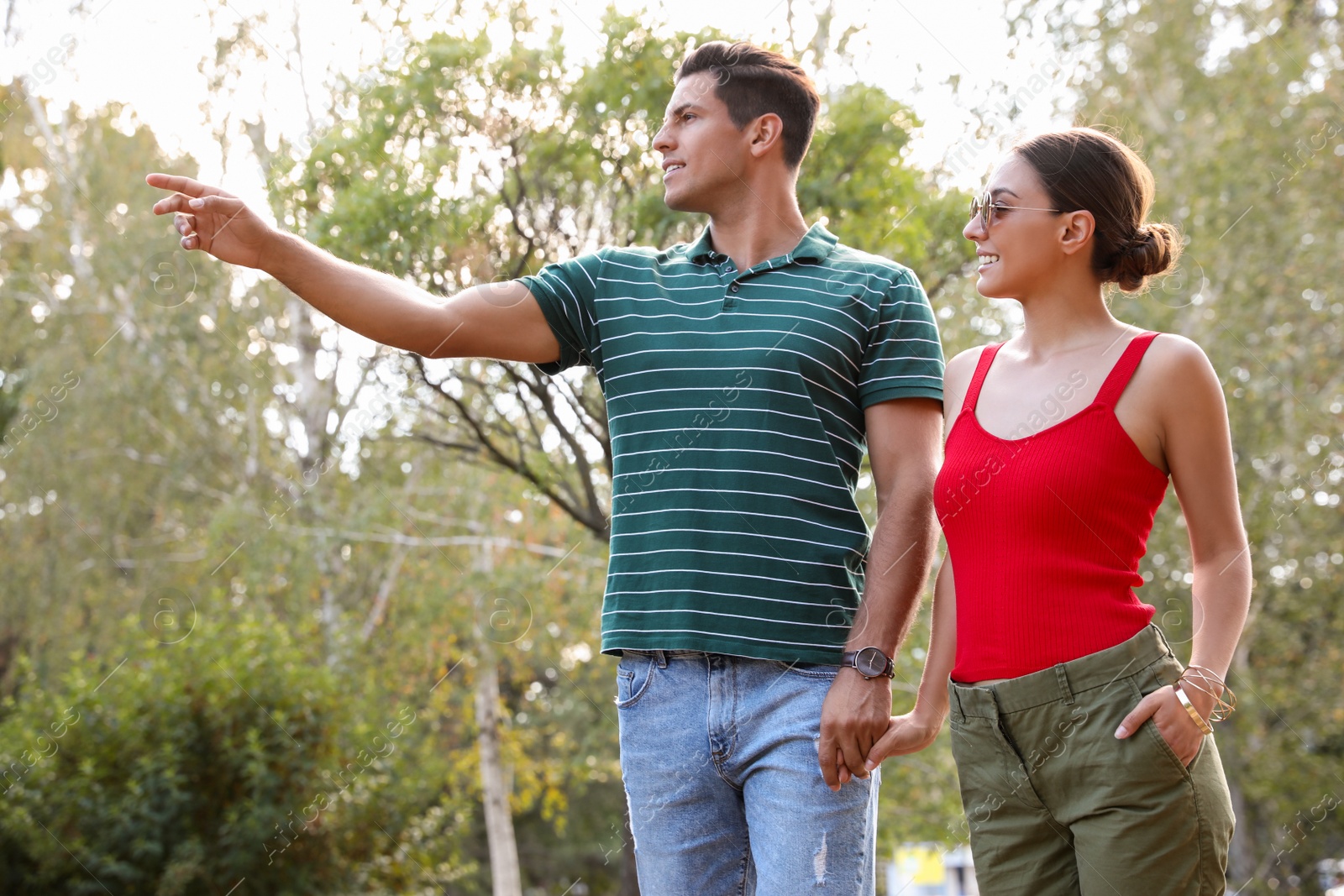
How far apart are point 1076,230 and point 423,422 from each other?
27.0 ft

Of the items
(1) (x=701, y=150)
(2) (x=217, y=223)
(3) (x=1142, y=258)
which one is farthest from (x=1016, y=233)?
(2) (x=217, y=223)

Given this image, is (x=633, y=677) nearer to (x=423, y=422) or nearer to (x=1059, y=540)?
(x=1059, y=540)

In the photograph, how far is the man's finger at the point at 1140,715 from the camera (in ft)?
5.00

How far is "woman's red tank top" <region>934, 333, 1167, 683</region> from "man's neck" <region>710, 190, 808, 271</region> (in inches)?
23.5

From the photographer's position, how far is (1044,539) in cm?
166

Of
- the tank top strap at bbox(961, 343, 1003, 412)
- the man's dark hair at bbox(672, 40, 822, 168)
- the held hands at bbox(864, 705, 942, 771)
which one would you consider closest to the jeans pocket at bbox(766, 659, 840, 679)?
the held hands at bbox(864, 705, 942, 771)

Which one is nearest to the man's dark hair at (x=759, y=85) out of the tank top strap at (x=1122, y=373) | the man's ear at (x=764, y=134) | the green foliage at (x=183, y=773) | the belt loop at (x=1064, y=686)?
the man's ear at (x=764, y=134)

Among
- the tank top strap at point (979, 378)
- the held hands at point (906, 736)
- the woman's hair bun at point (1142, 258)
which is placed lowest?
the held hands at point (906, 736)

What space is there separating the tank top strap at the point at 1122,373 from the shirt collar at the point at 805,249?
0.57 meters

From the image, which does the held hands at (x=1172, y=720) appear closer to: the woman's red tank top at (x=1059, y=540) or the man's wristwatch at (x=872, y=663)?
the woman's red tank top at (x=1059, y=540)

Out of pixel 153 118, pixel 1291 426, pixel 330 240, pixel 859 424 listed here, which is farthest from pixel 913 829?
pixel 153 118

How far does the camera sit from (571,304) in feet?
6.77

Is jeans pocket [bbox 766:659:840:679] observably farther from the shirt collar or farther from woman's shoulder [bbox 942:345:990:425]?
the shirt collar

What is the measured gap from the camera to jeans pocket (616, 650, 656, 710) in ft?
6.07
